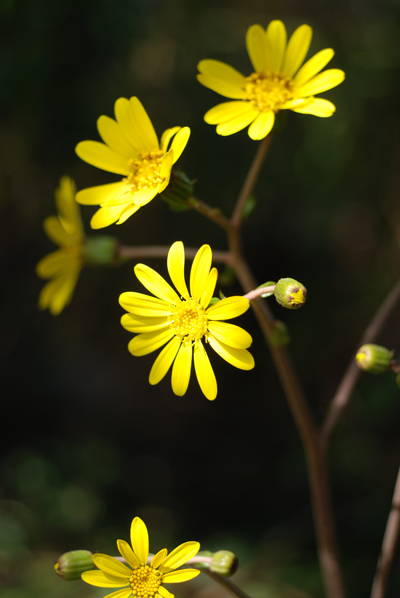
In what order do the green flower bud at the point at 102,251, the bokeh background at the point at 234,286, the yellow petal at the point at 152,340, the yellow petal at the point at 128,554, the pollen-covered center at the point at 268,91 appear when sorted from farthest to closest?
the bokeh background at the point at 234,286
the green flower bud at the point at 102,251
the pollen-covered center at the point at 268,91
the yellow petal at the point at 152,340
the yellow petal at the point at 128,554

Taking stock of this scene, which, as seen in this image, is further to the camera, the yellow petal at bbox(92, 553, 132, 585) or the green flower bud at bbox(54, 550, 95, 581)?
the green flower bud at bbox(54, 550, 95, 581)

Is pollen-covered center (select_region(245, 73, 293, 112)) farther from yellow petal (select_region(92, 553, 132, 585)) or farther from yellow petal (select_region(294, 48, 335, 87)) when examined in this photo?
yellow petal (select_region(92, 553, 132, 585))

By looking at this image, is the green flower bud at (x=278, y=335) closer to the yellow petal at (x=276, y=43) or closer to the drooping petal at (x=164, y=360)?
the drooping petal at (x=164, y=360)

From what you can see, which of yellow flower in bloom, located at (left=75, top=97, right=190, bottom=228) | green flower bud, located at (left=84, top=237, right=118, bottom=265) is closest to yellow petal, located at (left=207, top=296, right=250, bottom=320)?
yellow flower in bloom, located at (left=75, top=97, right=190, bottom=228)

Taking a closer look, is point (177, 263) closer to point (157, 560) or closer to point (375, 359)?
point (375, 359)

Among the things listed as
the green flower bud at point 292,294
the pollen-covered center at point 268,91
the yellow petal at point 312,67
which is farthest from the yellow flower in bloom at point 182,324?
the yellow petal at point 312,67

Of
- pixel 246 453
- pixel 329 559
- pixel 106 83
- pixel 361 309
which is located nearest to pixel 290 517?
pixel 246 453
